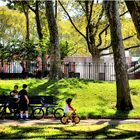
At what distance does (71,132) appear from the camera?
1312 centimetres

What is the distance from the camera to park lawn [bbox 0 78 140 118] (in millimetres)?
18469

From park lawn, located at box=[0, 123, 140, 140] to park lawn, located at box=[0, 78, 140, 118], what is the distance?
309 cm

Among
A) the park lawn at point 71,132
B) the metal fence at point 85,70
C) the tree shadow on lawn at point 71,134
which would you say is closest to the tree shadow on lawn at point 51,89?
the park lawn at point 71,132

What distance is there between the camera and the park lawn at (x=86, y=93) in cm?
1847

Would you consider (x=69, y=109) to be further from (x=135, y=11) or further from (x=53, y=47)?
(x=53, y=47)

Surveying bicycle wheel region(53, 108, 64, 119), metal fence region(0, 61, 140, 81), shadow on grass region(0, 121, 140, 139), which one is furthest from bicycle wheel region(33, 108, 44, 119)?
metal fence region(0, 61, 140, 81)

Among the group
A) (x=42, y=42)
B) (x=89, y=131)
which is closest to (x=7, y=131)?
(x=89, y=131)

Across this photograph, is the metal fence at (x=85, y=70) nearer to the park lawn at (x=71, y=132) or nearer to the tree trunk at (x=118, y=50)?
the tree trunk at (x=118, y=50)

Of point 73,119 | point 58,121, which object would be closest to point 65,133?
point 73,119

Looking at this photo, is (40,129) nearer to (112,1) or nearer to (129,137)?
(129,137)

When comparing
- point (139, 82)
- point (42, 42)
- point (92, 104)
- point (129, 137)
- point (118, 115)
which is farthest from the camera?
point (42, 42)

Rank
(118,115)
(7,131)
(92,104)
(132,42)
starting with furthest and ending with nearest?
1. (132,42)
2. (92,104)
3. (118,115)
4. (7,131)

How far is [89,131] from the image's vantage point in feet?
44.3

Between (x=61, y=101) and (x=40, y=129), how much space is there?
6.12 m
